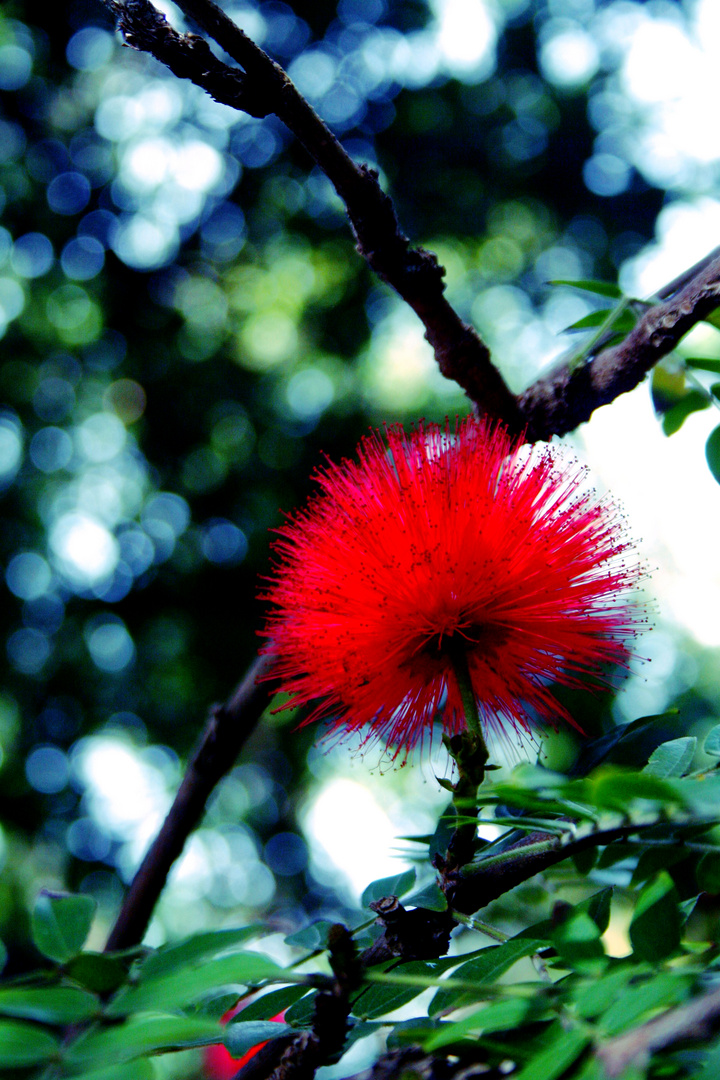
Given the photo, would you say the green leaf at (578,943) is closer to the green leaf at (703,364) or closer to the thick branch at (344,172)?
the thick branch at (344,172)

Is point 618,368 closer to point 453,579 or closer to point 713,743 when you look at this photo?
point 453,579

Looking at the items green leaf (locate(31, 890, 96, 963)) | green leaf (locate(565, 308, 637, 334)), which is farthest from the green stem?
green leaf (locate(565, 308, 637, 334))

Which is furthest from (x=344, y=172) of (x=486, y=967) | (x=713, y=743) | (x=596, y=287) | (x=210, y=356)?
(x=210, y=356)

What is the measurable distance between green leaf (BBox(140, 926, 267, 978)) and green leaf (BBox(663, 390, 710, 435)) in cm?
94

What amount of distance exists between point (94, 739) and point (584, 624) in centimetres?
333

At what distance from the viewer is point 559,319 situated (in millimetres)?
4535

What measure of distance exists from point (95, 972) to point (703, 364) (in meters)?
1.02

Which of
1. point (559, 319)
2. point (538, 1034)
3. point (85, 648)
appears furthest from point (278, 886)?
point (538, 1034)

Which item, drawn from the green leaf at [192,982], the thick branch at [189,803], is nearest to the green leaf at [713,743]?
the green leaf at [192,982]

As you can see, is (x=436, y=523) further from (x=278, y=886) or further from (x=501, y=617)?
(x=278, y=886)

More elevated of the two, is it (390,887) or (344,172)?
(344,172)

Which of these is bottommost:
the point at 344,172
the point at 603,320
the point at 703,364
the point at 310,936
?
the point at 310,936

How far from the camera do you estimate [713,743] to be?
28.0 inches

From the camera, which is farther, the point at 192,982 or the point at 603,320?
the point at 603,320
